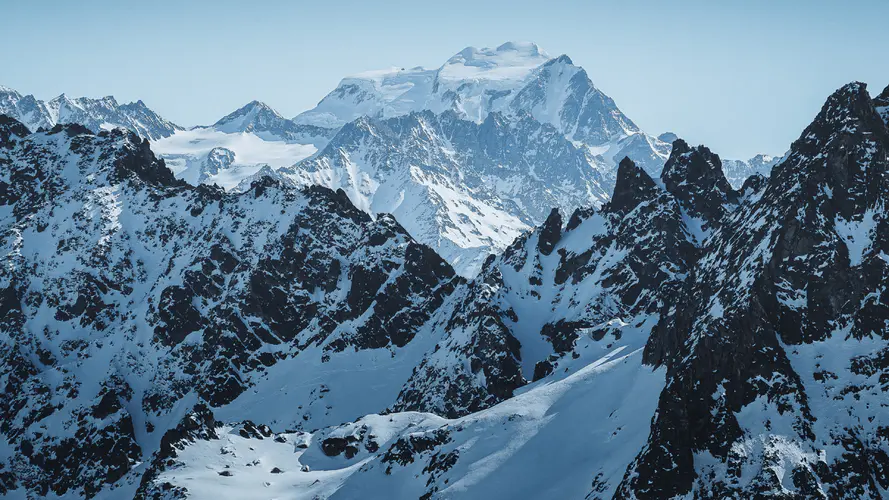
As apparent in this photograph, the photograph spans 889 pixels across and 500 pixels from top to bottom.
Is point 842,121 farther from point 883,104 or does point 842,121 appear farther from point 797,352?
point 797,352

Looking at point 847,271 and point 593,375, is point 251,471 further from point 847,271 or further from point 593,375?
point 847,271

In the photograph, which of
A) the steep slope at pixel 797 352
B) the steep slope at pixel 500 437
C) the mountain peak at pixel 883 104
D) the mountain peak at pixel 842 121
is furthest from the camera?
the steep slope at pixel 500 437

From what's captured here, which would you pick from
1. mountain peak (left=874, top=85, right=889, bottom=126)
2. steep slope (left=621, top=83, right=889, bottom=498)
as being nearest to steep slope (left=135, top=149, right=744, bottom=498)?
steep slope (left=621, top=83, right=889, bottom=498)

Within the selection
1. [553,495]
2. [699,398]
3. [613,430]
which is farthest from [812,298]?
[553,495]

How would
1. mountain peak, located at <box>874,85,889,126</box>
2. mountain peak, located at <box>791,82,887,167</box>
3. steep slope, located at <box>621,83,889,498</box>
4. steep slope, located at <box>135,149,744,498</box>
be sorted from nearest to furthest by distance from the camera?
1. steep slope, located at <box>621,83,889,498</box>
2. mountain peak, located at <box>791,82,887,167</box>
3. mountain peak, located at <box>874,85,889,126</box>
4. steep slope, located at <box>135,149,744,498</box>

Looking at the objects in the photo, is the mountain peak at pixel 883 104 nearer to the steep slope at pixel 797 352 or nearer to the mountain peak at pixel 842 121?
the mountain peak at pixel 842 121

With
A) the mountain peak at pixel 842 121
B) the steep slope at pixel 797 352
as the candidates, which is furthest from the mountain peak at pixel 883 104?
the steep slope at pixel 797 352

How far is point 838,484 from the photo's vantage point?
98.2 m

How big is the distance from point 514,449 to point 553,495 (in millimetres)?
15962

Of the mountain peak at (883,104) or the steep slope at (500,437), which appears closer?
the mountain peak at (883,104)

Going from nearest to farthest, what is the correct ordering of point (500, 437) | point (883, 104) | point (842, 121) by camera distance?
point (842, 121) < point (883, 104) < point (500, 437)

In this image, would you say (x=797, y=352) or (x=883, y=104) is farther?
(x=883, y=104)

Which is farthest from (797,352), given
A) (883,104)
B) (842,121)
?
(883,104)

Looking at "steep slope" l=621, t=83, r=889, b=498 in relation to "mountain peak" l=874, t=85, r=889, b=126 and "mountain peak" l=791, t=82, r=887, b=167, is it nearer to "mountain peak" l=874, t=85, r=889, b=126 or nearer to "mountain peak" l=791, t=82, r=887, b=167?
"mountain peak" l=791, t=82, r=887, b=167
